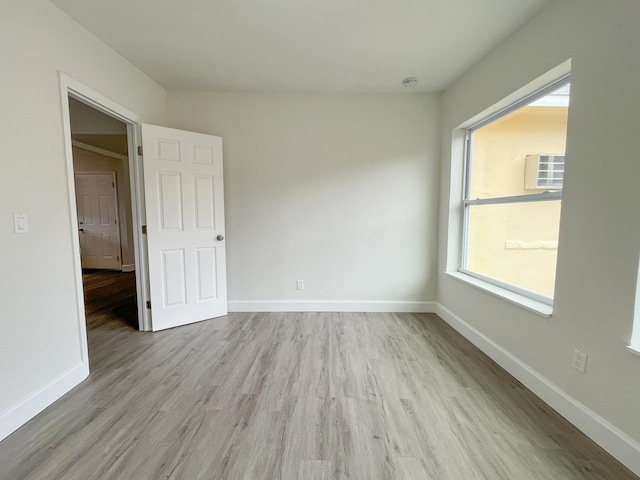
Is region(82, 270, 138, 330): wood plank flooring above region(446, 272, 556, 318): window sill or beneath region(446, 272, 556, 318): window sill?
beneath

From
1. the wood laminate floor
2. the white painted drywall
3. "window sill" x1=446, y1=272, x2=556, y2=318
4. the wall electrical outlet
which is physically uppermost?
the white painted drywall

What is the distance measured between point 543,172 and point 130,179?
363 centimetres

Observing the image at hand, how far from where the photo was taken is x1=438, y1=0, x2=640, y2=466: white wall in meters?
1.28

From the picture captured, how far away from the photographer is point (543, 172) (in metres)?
1.97

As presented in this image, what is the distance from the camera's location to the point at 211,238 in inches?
118

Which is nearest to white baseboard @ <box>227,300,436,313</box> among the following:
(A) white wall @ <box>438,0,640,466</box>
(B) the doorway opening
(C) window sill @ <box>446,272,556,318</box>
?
(C) window sill @ <box>446,272,556,318</box>

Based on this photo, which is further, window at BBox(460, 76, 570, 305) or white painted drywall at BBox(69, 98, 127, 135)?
white painted drywall at BBox(69, 98, 127, 135)

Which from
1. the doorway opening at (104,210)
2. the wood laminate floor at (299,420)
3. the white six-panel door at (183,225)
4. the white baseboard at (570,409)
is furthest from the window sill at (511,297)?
the doorway opening at (104,210)

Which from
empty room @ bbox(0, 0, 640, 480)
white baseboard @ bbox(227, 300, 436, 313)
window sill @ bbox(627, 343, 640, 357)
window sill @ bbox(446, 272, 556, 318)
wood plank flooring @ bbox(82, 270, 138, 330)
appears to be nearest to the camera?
window sill @ bbox(627, 343, 640, 357)

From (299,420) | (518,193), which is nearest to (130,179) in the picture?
(299,420)

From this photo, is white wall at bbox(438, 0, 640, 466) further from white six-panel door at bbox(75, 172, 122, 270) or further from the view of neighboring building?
white six-panel door at bbox(75, 172, 122, 270)

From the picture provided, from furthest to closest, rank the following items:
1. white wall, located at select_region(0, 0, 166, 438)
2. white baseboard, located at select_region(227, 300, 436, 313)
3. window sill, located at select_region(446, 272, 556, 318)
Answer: white baseboard, located at select_region(227, 300, 436, 313) < window sill, located at select_region(446, 272, 556, 318) < white wall, located at select_region(0, 0, 166, 438)

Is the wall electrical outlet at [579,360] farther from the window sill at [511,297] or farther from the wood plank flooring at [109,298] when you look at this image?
the wood plank flooring at [109,298]

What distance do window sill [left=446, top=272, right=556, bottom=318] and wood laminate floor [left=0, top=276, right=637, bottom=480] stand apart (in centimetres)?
56
